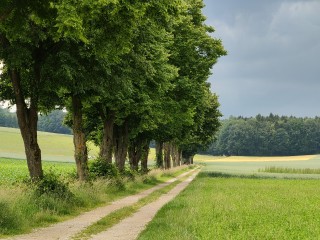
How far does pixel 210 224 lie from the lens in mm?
16953

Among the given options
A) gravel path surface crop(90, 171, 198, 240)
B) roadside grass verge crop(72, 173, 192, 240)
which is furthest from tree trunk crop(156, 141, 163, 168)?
gravel path surface crop(90, 171, 198, 240)

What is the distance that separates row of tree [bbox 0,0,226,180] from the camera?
1530 cm

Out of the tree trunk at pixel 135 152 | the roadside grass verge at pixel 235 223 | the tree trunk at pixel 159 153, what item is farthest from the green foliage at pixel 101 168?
the tree trunk at pixel 159 153

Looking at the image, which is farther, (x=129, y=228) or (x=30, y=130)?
(x=30, y=130)

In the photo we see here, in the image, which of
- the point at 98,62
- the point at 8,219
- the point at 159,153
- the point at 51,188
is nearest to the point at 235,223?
the point at 8,219

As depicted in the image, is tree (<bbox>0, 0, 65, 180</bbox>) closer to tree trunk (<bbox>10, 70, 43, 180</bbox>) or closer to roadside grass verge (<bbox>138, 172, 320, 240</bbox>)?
tree trunk (<bbox>10, 70, 43, 180</bbox>)

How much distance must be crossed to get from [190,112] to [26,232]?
32.8 metres

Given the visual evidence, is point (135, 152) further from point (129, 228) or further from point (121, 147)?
point (129, 228)

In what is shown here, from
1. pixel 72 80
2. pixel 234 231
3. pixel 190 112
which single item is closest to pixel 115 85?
pixel 72 80

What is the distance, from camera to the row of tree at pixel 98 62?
1530 cm

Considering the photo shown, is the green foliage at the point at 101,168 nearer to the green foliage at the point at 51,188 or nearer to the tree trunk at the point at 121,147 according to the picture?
the tree trunk at the point at 121,147

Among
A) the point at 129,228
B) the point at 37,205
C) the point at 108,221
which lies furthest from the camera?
the point at 37,205

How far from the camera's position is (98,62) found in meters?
22.4

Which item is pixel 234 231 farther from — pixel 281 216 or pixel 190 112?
pixel 190 112
